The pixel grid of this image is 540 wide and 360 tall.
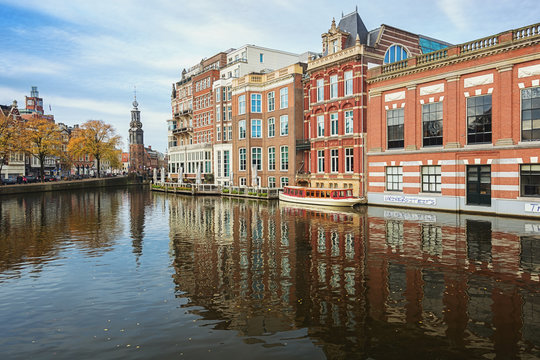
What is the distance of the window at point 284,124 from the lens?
53.1 m

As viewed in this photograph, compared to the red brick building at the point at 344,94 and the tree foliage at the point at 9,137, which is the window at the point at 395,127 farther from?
the tree foliage at the point at 9,137

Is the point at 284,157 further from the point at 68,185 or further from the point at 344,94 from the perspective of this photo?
the point at 68,185

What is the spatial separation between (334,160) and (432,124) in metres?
13.3

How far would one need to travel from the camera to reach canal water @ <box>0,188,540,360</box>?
8.71 meters

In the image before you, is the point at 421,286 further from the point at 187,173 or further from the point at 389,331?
the point at 187,173

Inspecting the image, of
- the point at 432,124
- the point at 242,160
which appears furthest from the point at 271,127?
the point at 432,124

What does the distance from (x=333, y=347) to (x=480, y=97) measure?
29309 mm

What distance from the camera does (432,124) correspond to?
33.8m

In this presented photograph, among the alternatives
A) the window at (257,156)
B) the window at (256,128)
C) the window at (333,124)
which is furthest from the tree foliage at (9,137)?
the window at (333,124)

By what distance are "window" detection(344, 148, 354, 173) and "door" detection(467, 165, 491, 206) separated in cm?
1357

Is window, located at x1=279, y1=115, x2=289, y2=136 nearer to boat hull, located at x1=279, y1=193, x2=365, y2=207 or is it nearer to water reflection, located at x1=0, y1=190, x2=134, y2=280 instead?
boat hull, located at x1=279, y1=193, x2=365, y2=207

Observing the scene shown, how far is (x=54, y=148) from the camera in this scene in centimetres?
8150

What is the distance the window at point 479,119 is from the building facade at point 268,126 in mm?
24412

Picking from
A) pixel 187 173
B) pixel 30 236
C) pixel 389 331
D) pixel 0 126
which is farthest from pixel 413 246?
pixel 0 126
